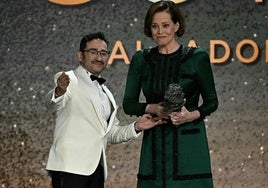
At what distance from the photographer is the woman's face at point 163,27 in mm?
2318

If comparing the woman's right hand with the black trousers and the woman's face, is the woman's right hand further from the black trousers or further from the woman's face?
the black trousers

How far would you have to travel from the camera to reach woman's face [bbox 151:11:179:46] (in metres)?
2.32

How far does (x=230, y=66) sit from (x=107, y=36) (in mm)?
833

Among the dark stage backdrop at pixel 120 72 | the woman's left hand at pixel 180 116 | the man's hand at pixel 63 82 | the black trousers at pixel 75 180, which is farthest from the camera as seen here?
the dark stage backdrop at pixel 120 72

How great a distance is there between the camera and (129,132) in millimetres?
2828

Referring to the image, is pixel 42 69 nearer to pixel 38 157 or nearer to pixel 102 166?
pixel 38 157

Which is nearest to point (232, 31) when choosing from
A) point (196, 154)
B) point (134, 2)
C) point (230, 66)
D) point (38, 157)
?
point (230, 66)

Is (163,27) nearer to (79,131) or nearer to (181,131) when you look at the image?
(181,131)

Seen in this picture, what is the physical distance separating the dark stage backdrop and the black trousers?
1.19 m

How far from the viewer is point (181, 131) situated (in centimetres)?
232

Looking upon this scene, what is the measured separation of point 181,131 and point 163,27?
39cm

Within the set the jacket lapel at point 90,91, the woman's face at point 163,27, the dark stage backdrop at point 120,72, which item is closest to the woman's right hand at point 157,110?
the woman's face at point 163,27

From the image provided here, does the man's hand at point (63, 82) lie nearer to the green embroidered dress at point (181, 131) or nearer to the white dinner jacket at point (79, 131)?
the white dinner jacket at point (79, 131)

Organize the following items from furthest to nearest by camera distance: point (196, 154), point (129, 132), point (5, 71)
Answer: point (5, 71), point (129, 132), point (196, 154)
